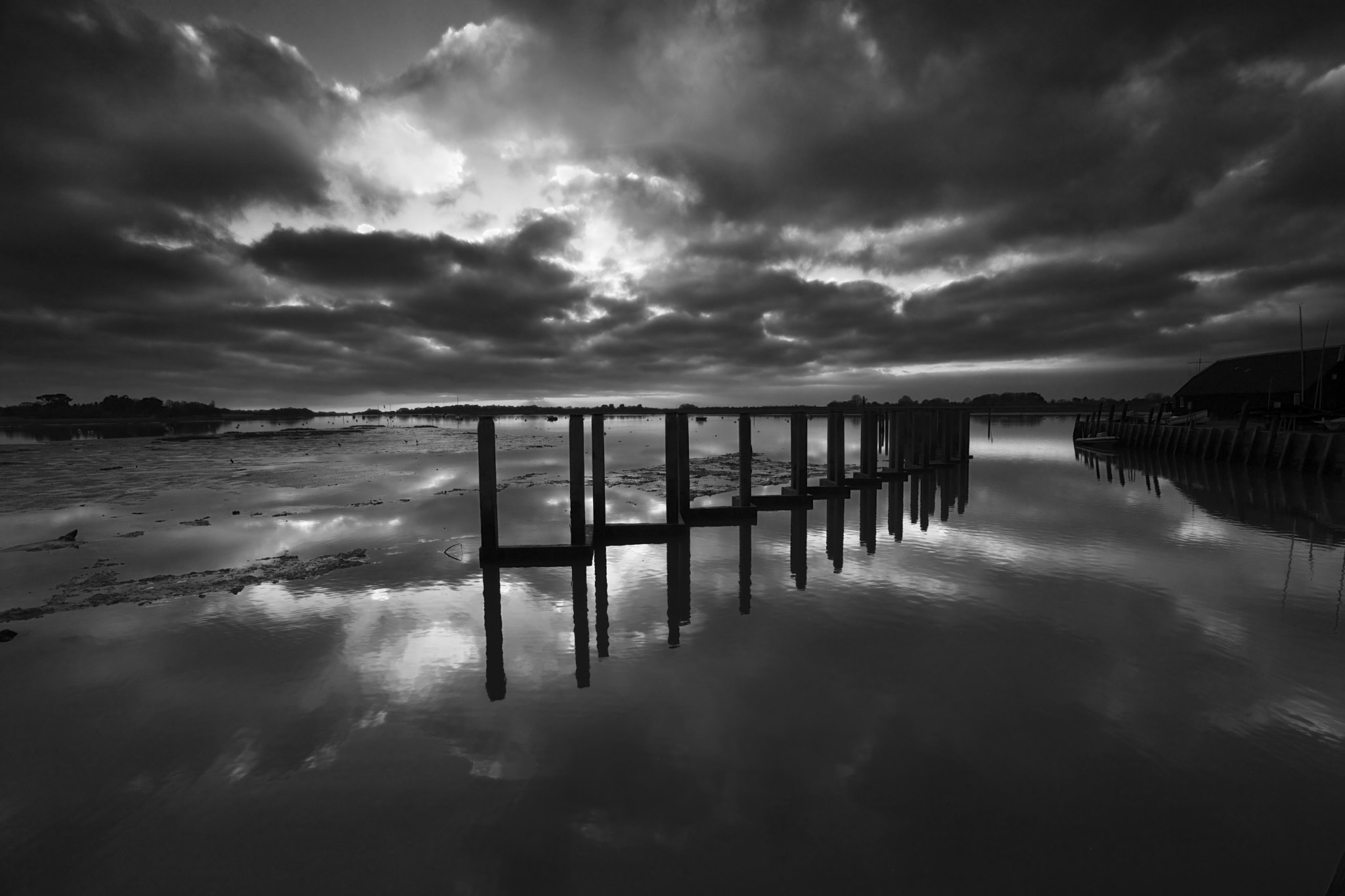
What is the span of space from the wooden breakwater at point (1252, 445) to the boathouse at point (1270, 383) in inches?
208

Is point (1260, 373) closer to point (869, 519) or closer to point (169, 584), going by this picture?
point (869, 519)

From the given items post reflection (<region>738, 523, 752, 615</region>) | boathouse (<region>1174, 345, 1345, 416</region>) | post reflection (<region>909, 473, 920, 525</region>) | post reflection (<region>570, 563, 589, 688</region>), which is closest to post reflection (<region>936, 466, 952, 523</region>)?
post reflection (<region>909, 473, 920, 525</region>)

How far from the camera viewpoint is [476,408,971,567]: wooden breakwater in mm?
11305

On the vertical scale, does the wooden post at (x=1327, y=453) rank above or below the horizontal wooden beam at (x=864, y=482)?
above

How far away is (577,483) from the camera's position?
39.8ft

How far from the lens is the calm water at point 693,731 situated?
3803 millimetres

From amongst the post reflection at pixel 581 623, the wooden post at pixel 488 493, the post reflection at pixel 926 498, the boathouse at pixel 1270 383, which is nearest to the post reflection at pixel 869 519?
the post reflection at pixel 926 498

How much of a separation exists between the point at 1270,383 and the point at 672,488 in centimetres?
5576

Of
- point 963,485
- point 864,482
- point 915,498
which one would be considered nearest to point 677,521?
point 915,498

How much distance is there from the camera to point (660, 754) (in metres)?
4.95

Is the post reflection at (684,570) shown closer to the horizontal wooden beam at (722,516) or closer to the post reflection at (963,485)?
the post reflection at (963,485)

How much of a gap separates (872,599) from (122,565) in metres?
13.7

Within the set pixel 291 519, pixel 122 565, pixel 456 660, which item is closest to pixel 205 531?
pixel 291 519

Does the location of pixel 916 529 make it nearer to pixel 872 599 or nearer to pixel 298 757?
pixel 872 599
